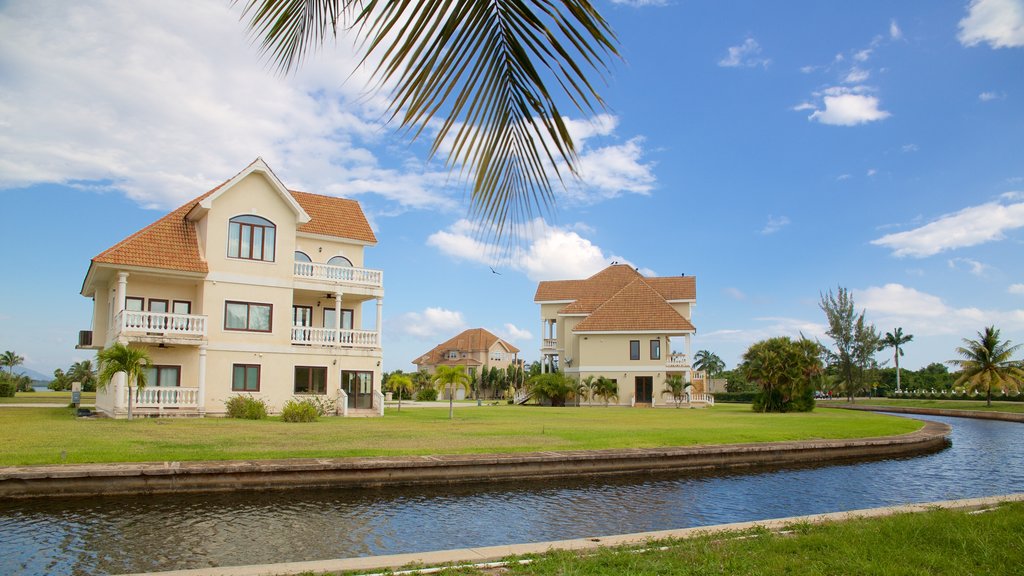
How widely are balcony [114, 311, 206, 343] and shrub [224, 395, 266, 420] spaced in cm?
264

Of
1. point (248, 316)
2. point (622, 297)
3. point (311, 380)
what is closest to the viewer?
point (248, 316)

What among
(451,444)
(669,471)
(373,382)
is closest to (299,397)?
(373,382)

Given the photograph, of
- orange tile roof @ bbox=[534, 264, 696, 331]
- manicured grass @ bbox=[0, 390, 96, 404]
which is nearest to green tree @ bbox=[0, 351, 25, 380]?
manicured grass @ bbox=[0, 390, 96, 404]

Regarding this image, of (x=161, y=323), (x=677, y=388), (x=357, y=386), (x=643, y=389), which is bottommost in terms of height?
(x=643, y=389)

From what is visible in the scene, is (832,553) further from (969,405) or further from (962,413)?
(969,405)

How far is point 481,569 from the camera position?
7.00m

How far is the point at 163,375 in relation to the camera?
27.1 meters

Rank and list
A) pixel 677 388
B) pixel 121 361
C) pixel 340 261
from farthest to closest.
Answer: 1. pixel 677 388
2. pixel 340 261
3. pixel 121 361

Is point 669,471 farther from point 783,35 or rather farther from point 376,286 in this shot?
point 376,286

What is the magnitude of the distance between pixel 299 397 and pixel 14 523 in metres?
18.6

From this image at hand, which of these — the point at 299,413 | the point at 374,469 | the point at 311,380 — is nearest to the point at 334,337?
the point at 311,380

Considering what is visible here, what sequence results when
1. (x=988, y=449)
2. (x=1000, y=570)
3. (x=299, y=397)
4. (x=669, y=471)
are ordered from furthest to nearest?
1. (x=299, y=397)
2. (x=988, y=449)
3. (x=669, y=471)
4. (x=1000, y=570)

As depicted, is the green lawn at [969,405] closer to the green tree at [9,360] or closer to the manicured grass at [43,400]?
the manicured grass at [43,400]

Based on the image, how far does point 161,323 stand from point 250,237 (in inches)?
188
